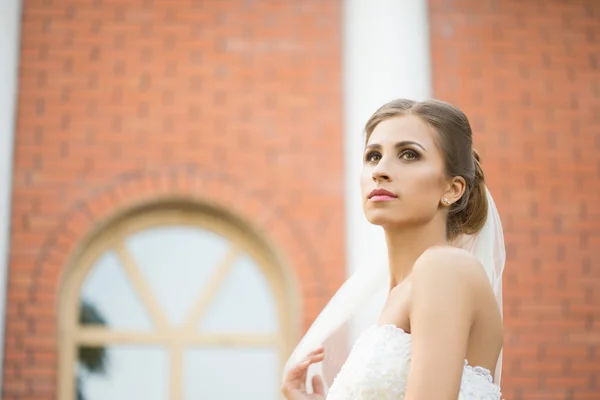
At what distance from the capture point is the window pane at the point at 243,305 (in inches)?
217

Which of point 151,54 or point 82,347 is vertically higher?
point 151,54

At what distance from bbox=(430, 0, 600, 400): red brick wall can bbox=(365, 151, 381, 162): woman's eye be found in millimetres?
3615

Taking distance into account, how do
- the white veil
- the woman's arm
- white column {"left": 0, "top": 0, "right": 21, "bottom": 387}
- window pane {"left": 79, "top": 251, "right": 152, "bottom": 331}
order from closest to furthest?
the woman's arm, the white veil, white column {"left": 0, "top": 0, "right": 21, "bottom": 387}, window pane {"left": 79, "top": 251, "right": 152, "bottom": 331}

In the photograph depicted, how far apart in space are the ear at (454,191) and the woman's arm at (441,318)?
177 millimetres

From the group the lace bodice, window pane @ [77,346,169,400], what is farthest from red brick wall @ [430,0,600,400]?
the lace bodice

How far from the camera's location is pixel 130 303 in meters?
5.48

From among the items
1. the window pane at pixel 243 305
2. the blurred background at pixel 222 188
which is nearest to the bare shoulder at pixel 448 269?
the blurred background at pixel 222 188

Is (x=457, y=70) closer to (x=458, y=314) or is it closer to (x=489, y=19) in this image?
(x=489, y=19)

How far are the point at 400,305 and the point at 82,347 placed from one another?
3901 millimetres

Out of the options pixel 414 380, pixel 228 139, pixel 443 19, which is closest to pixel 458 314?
pixel 414 380

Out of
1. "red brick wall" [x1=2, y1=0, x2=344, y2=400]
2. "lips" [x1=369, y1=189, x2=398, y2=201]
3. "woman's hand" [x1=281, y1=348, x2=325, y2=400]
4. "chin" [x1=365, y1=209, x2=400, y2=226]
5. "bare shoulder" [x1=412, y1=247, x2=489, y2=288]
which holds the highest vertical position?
"red brick wall" [x1=2, y1=0, x2=344, y2=400]

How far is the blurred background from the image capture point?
17.5ft

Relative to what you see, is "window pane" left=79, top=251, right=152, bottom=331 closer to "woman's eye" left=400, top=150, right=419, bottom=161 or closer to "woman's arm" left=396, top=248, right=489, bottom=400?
"woman's eye" left=400, top=150, right=419, bottom=161

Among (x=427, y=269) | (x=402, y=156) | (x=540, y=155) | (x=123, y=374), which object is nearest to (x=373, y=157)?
(x=402, y=156)
